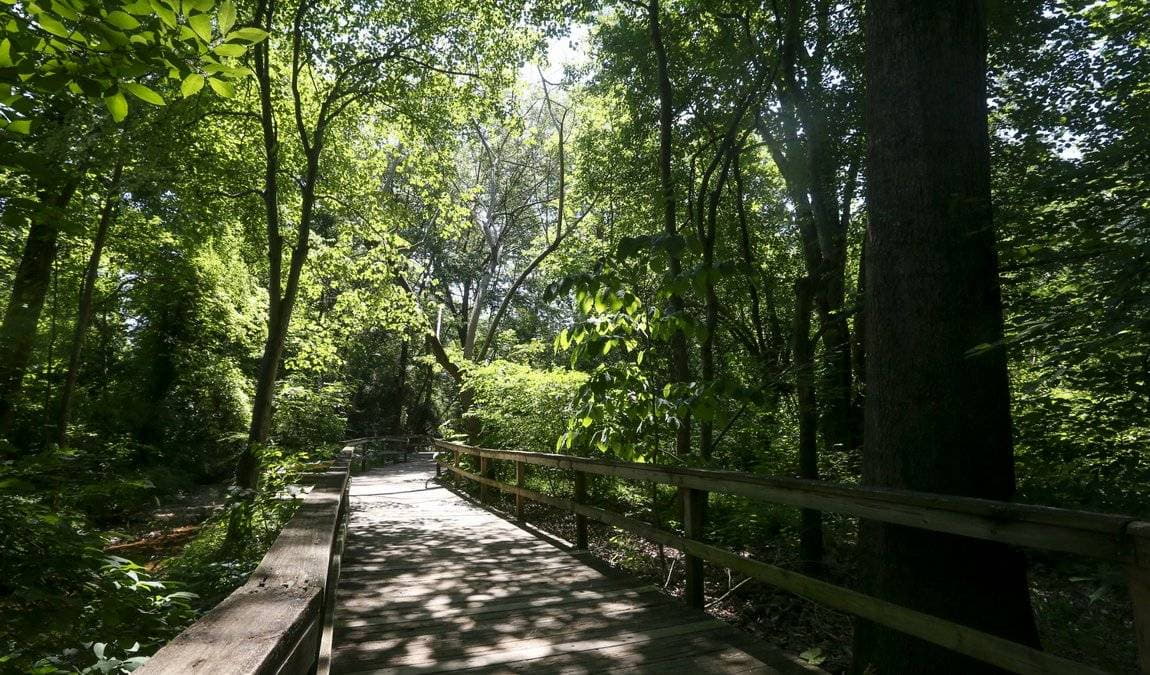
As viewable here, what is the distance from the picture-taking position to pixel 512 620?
4133 millimetres

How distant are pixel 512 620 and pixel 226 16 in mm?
3682

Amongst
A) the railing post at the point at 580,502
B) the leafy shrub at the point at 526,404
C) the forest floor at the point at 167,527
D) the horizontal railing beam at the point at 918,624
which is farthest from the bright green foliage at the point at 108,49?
the leafy shrub at the point at 526,404

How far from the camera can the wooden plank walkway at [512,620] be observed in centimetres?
336

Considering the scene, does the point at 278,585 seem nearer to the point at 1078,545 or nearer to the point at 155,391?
the point at 1078,545

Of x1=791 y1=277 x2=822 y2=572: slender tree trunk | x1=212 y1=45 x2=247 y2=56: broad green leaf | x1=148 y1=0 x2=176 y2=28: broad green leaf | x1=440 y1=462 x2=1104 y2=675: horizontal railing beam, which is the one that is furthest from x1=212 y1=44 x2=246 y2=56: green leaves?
x1=791 y1=277 x2=822 y2=572: slender tree trunk

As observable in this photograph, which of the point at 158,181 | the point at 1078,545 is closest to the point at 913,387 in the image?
the point at 1078,545

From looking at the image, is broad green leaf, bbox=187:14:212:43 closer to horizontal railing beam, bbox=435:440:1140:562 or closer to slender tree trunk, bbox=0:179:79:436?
horizontal railing beam, bbox=435:440:1140:562

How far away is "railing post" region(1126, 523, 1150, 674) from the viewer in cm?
174

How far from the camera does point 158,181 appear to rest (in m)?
9.65

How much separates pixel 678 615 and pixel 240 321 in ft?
56.2

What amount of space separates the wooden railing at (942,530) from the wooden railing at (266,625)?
2.26 meters

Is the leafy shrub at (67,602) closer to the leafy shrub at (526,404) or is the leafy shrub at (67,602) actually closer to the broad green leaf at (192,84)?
the broad green leaf at (192,84)

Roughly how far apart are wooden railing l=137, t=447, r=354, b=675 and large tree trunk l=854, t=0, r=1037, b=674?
8.34 feet

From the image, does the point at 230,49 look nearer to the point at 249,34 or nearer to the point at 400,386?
the point at 249,34
